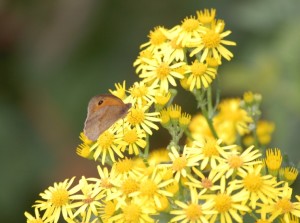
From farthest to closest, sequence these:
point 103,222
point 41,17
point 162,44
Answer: point 41,17, point 162,44, point 103,222

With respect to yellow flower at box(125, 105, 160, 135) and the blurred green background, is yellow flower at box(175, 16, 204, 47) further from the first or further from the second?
the blurred green background

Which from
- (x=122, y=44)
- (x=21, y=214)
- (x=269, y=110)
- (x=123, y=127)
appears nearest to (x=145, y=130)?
(x=123, y=127)

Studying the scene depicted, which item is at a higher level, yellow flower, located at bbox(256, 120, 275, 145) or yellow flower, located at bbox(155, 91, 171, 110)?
yellow flower, located at bbox(155, 91, 171, 110)

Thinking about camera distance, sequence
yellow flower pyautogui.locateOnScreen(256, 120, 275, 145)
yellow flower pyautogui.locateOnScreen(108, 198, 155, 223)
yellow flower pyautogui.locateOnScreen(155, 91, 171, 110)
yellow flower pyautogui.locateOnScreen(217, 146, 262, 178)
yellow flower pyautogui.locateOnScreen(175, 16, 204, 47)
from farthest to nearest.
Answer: yellow flower pyautogui.locateOnScreen(256, 120, 275, 145) < yellow flower pyautogui.locateOnScreen(175, 16, 204, 47) < yellow flower pyautogui.locateOnScreen(155, 91, 171, 110) < yellow flower pyautogui.locateOnScreen(217, 146, 262, 178) < yellow flower pyautogui.locateOnScreen(108, 198, 155, 223)

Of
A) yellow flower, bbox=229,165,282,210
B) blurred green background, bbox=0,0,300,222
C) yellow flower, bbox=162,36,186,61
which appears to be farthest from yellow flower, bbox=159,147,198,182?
blurred green background, bbox=0,0,300,222

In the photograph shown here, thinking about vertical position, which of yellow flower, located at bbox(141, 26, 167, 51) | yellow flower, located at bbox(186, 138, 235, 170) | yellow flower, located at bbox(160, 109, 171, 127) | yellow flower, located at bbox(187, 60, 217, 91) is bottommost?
yellow flower, located at bbox(186, 138, 235, 170)

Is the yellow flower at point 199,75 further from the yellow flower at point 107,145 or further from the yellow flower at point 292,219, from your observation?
the yellow flower at point 292,219

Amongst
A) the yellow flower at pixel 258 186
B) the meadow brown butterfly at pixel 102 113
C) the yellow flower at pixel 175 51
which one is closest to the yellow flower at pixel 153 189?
the yellow flower at pixel 258 186

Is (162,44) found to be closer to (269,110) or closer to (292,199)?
(292,199)
